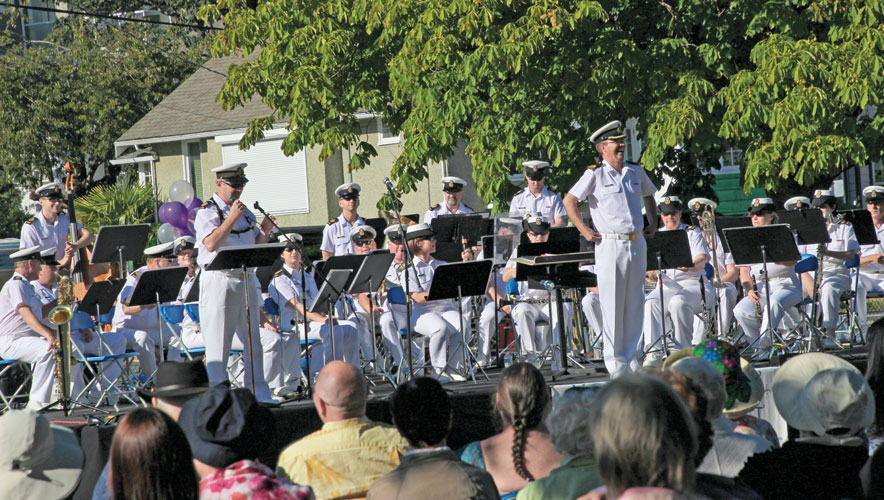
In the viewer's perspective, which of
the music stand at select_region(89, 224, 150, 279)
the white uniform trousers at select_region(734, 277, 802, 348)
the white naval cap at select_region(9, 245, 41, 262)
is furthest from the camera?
the white uniform trousers at select_region(734, 277, 802, 348)

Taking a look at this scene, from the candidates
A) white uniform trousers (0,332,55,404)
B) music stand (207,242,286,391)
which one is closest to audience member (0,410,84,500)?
music stand (207,242,286,391)

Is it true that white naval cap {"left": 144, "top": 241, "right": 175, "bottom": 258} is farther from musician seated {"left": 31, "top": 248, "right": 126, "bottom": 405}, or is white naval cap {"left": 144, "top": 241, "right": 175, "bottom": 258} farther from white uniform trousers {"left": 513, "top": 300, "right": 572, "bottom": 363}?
white uniform trousers {"left": 513, "top": 300, "right": 572, "bottom": 363}

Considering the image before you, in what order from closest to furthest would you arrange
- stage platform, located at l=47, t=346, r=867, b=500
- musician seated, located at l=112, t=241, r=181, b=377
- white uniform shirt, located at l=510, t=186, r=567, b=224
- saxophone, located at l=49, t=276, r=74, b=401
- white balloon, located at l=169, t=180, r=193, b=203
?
1. stage platform, located at l=47, t=346, r=867, b=500
2. saxophone, located at l=49, t=276, r=74, b=401
3. musician seated, located at l=112, t=241, r=181, b=377
4. white uniform shirt, located at l=510, t=186, r=567, b=224
5. white balloon, located at l=169, t=180, r=193, b=203

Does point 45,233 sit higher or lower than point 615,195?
lower

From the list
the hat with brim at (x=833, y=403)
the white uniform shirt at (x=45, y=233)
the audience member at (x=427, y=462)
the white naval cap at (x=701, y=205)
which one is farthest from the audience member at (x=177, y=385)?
the white naval cap at (x=701, y=205)

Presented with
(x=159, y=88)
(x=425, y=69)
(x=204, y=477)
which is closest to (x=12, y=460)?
(x=204, y=477)

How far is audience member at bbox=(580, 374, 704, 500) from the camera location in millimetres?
2545

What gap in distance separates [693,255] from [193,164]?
22277 millimetres

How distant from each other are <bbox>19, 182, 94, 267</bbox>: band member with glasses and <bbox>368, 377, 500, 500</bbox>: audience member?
8.79m

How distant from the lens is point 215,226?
8938mm

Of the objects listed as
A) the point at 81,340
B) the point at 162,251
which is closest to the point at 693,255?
the point at 162,251

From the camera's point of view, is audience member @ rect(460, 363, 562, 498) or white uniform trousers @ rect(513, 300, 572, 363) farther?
white uniform trousers @ rect(513, 300, 572, 363)

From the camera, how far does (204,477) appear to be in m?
3.68

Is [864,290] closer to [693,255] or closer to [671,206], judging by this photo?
[693,255]
